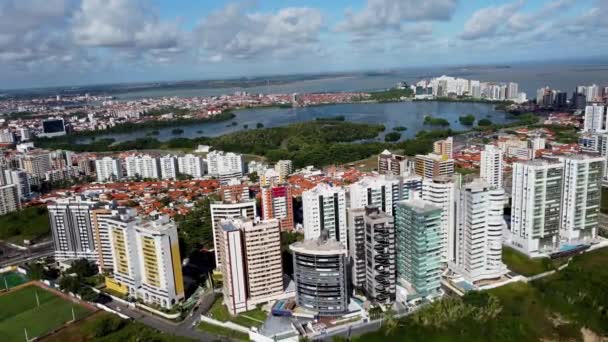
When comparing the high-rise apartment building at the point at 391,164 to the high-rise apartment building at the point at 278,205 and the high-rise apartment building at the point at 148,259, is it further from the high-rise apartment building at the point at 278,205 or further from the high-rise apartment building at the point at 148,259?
the high-rise apartment building at the point at 148,259

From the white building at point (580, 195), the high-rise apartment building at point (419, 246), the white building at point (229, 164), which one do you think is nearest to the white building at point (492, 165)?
the white building at point (580, 195)

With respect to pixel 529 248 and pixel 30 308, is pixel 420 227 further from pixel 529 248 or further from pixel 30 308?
pixel 30 308

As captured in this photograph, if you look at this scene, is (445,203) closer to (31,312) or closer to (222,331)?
(222,331)

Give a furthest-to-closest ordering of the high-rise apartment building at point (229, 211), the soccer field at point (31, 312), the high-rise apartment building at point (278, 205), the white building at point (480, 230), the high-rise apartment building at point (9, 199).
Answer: the high-rise apartment building at point (9, 199)
the high-rise apartment building at point (278, 205)
the high-rise apartment building at point (229, 211)
the white building at point (480, 230)
the soccer field at point (31, 312)

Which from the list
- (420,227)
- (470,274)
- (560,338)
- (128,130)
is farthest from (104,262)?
(128,130)

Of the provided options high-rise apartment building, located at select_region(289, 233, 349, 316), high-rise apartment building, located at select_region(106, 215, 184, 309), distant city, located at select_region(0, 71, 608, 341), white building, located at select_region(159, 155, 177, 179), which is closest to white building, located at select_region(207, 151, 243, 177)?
distant city, located at select_region(0, 71, 608, 341)

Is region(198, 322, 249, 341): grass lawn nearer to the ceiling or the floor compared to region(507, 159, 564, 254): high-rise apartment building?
nearer to the floor

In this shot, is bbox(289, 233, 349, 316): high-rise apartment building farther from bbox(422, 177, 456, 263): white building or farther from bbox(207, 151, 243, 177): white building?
bbox(207, 151, 243, 177): white building
